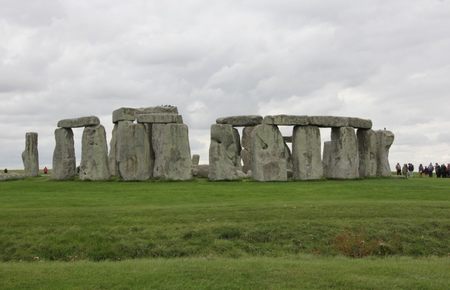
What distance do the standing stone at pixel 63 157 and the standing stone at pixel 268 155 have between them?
1045 cm

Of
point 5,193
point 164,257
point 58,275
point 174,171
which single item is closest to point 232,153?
point 174,171

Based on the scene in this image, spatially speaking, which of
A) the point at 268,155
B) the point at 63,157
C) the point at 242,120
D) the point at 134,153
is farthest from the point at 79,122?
the point at 268,155

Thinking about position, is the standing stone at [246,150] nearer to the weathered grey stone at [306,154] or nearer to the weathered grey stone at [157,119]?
the weathered grey stone at [306,154]

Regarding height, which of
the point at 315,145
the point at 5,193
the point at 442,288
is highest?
the point at 315,145

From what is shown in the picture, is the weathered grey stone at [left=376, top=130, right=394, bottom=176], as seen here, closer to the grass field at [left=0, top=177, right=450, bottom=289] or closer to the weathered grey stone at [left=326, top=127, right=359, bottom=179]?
the weathered grey stone at [left=326, top=127, right=359, bottom=179]

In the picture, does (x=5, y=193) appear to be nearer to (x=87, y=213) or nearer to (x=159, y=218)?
(x=87, y=213)

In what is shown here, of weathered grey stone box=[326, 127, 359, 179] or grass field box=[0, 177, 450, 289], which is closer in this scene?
grass field box=[0, 177, 450, 289]

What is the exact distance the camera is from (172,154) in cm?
3300

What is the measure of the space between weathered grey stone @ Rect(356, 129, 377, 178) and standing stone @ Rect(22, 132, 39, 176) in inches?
830

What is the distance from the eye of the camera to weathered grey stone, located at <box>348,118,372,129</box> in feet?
117

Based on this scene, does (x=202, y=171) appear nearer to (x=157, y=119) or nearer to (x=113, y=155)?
(x=113, y=155)

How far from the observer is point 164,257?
16.3m

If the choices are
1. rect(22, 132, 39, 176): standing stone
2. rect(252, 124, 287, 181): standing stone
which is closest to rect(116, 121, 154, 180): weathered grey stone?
rect(252, 124, 287, 181): standing stone

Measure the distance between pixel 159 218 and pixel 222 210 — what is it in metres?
2.17
